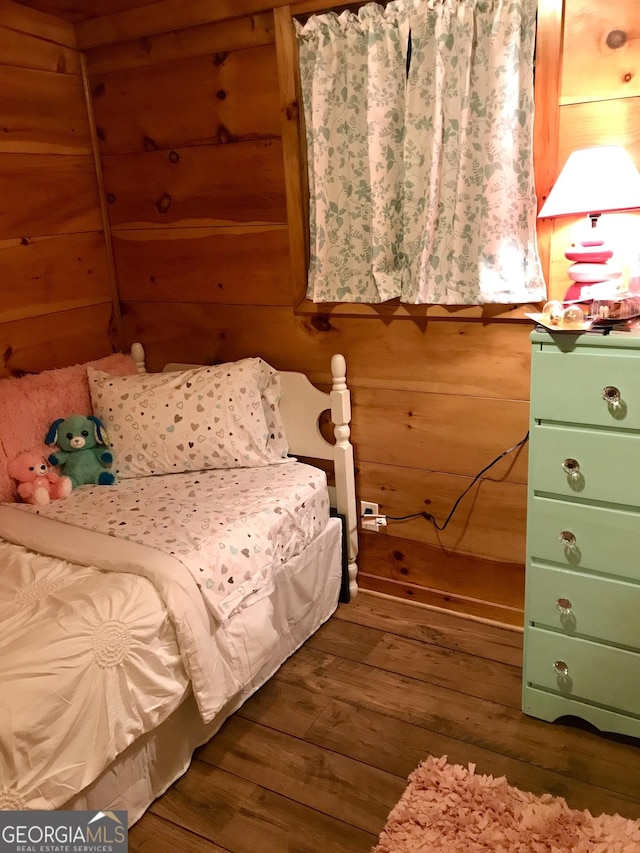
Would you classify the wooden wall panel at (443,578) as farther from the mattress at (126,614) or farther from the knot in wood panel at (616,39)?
the knot in wood panel at (616,39)

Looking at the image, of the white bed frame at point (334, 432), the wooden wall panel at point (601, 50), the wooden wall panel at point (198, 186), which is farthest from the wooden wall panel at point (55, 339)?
the wooden wall panel at point (601, 50)

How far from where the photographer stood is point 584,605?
1882 millimetres

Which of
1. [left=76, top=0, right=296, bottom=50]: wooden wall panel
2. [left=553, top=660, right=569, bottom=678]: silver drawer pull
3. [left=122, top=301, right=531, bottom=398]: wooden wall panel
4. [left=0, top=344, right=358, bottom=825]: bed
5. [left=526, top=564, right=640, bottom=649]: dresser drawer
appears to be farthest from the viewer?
[left=76, top=0, right=296, bottom=50]: wooden wall panel

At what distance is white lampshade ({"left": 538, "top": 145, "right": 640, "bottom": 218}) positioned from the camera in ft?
5.84

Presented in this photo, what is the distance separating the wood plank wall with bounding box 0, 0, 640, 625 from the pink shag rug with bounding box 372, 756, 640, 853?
765mm

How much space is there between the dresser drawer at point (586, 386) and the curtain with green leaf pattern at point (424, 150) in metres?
0.44

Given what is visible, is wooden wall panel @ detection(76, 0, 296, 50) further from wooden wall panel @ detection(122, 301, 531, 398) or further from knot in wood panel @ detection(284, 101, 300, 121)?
wooden wall panel @ detection(122, 301, 531, 398)

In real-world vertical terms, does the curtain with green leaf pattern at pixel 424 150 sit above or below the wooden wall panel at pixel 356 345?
above

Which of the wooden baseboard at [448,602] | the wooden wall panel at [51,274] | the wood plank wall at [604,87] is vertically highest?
the wood plank wall at [604,87]

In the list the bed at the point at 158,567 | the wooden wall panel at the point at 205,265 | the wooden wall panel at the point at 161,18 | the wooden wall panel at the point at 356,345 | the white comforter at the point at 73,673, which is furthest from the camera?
the wooden wall panel at the point at 205,265

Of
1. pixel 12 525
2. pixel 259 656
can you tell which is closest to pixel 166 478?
pixel 12 525

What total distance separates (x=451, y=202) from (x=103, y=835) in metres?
1.94

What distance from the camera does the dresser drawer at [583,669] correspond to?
1.87 meters

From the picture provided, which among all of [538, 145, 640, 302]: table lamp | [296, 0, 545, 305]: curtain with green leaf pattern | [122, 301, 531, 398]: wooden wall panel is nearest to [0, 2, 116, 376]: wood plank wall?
[122, 301, 531, 398]: wooden wall panel
